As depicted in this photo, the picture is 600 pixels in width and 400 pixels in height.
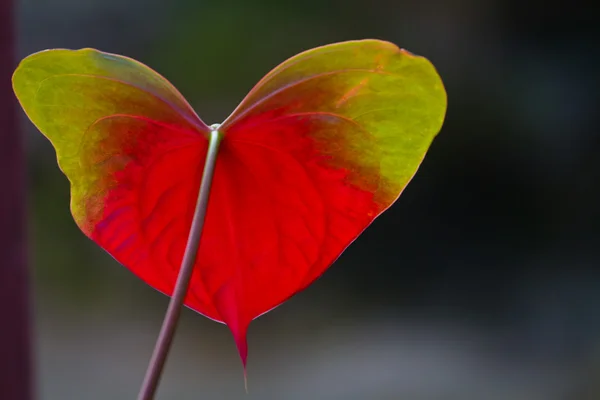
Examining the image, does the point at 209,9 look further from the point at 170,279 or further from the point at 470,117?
the point at 170,279

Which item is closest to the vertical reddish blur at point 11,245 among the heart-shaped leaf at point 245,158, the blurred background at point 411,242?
the heart-shaped leaf at point 245,158

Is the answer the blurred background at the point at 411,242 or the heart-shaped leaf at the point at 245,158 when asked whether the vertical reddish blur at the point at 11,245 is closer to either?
the heart-shaped leaf at the point at 245,158

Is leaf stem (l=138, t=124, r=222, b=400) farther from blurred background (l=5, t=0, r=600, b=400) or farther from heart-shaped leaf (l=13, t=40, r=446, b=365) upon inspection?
blurred background (l=5, t=0, r=600, b=400)

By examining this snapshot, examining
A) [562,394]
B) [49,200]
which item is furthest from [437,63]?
[49,200]

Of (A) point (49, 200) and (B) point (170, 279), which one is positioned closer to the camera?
(B) point (170, 279)

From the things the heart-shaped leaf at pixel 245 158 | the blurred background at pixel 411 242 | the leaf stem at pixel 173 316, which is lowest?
the leaf stem at pixel 173 316

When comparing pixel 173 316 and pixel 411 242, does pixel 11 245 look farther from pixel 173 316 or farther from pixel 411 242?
pixel 411 242

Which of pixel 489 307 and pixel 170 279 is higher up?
pixel 489 307
